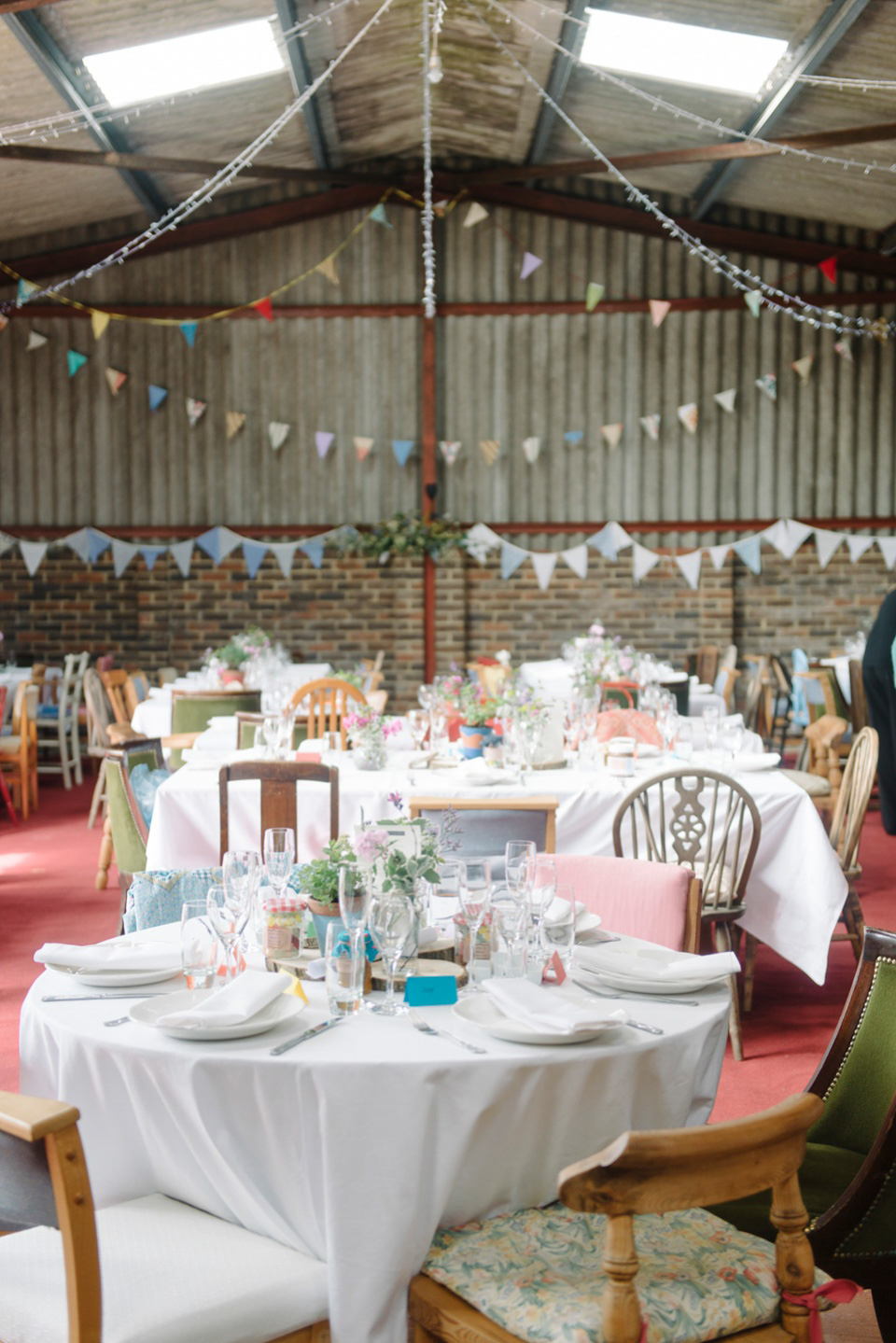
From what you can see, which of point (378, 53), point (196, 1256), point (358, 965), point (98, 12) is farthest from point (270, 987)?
point (378, 53)

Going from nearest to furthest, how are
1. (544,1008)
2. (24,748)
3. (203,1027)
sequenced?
(203,1027)
(544,1008)
(24,748)

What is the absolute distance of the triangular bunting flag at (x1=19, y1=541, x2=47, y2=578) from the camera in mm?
10727

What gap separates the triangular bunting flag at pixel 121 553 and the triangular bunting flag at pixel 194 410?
1181 millimetres

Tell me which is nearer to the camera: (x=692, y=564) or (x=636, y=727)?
(x=636, y=727)

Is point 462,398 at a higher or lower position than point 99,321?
lower

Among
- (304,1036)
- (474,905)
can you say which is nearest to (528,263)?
(474,905)

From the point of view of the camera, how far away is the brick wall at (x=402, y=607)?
35.6 ft

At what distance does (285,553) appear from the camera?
10.8m

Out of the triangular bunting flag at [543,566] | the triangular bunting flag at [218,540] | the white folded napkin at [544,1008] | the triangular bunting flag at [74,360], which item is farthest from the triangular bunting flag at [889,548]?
the white folded napkin at [544,1008]

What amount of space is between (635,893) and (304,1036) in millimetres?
1083

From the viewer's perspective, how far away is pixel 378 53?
856 centimetres

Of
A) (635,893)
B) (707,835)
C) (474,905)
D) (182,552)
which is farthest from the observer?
(182,552)

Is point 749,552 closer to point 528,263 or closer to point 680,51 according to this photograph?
point 528,263

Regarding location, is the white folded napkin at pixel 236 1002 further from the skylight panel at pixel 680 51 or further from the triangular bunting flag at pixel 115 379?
the triangular bunting flag at pixel 115 379
